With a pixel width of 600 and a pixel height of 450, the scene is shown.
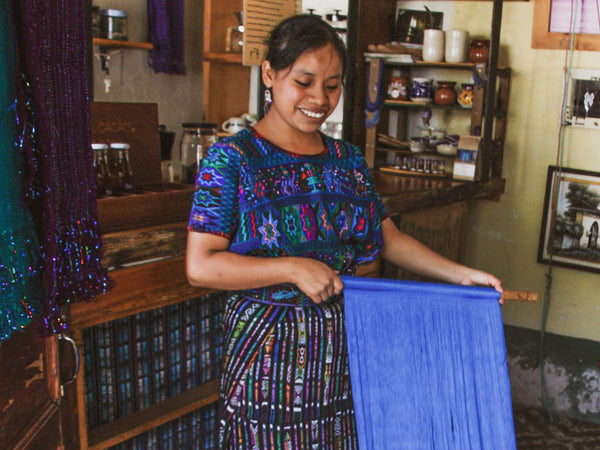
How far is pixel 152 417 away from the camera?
210 centimetres

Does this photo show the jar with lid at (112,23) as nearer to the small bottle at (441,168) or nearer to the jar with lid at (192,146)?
the jar with lid at (192,146)

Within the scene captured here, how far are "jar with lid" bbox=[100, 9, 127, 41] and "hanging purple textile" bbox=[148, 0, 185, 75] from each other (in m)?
0.40

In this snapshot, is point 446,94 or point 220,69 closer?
point 446,94

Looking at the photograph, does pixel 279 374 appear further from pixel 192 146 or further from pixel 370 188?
pixel 192 146

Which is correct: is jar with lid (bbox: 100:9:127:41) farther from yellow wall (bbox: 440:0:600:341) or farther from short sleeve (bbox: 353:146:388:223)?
short sleeve (bbox: 353:146:388:223)

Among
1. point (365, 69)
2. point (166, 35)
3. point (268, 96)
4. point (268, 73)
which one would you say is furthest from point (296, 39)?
point (166, 35)

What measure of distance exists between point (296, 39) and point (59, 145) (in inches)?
20.0


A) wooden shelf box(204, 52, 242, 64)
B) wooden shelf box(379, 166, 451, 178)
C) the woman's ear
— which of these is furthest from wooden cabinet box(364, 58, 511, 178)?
the woman's ear

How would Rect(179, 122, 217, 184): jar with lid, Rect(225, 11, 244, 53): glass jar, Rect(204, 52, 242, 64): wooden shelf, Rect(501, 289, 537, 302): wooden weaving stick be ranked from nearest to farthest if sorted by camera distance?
Rect(501, 289, 537, 302): wooden weaving stick < Rect(179, 122, 217, 184): jar with lid < Rect(204, 52, 242, 64): wooden shelf < Rect(225, 11, 244, 53): glass jar

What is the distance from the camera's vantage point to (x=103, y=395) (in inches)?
80.0

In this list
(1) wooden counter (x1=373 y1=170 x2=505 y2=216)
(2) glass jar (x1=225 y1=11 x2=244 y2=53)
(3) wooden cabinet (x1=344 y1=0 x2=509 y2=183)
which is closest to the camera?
(1) wooden counter (x1=373 y1=170 x2=505 y2=216)

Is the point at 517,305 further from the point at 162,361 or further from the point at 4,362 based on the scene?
the point at 4,362

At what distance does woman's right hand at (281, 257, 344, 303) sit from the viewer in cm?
130

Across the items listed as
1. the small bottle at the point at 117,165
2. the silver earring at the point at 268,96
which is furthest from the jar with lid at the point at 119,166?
the silver earring at the point at 268,96
